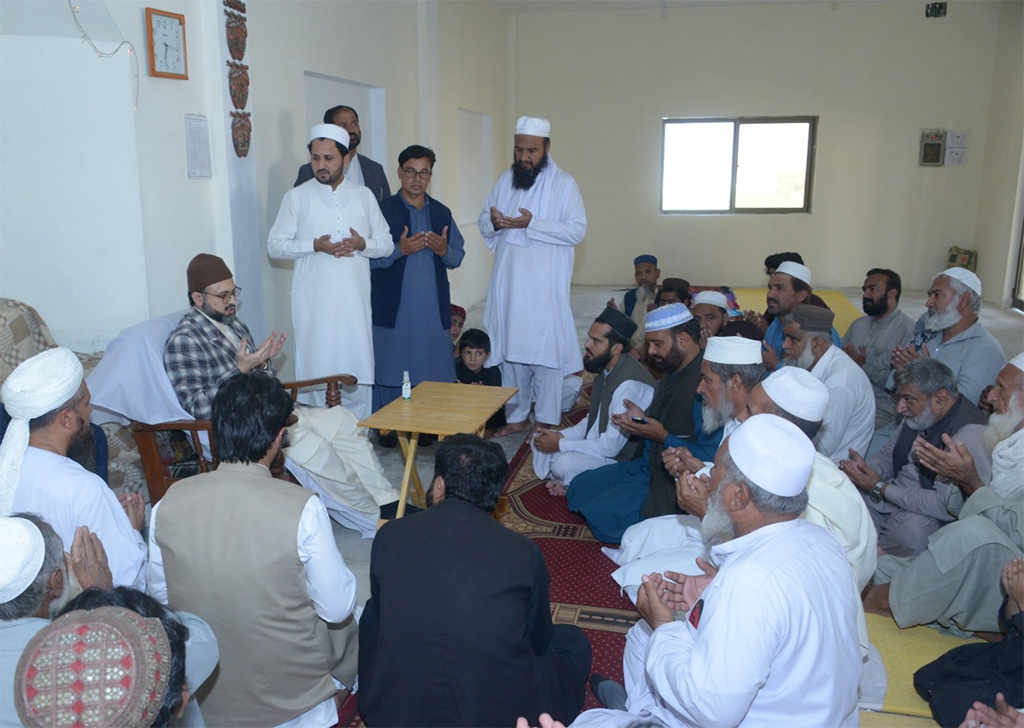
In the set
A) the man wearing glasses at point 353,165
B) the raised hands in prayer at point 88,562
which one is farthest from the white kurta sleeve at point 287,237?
the raised hands in prayer at point 88,562

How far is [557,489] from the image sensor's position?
4332 millimetres

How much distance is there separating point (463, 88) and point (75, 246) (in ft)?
18.8

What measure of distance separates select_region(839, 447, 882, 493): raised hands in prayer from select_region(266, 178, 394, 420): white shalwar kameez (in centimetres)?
263

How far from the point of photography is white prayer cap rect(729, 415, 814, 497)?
6.05 feet

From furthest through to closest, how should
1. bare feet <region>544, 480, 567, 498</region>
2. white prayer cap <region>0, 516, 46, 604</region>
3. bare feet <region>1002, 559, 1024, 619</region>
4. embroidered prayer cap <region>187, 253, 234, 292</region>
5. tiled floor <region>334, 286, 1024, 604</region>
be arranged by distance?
bare feet <region>544, 480, 567, 498</region>, tiled floor <region>334, 286, 1024, 604</region>, embroidered prayer cap <region>187, 253, 234, 292</region>, bare feet <region>1002, 559, 1024, 619</region>, white prayer cap <region>0, 516, 46, 604</region>

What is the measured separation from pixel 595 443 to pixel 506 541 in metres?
2.20

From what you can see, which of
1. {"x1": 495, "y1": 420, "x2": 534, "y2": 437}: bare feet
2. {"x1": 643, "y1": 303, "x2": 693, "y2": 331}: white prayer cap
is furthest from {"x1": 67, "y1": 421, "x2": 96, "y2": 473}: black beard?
{"x1": 495, "y1": 420, "x2": 534, "y2": 437}: bare feet

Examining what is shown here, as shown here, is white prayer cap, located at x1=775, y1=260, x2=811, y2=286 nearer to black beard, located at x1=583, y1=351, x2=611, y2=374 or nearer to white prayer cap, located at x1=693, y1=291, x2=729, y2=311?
white prayer cap, located at x1=693, y1=291, x2=729, y2=311

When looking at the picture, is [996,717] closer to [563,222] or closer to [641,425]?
[641,425]

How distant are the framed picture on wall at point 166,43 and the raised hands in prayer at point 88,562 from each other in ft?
8.97

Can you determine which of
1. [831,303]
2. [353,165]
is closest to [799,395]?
[353,165]

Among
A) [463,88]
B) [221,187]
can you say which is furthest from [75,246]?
[463,88]

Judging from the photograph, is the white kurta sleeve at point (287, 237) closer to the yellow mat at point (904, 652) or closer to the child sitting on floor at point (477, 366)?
the child sitting on floor at point (477, 366)

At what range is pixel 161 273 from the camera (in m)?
4.15
